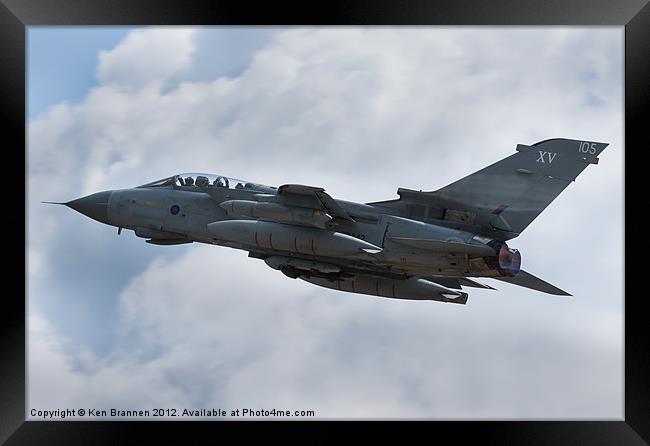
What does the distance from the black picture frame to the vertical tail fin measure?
190 centimetres

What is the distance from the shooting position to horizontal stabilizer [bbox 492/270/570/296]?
17.3 meters

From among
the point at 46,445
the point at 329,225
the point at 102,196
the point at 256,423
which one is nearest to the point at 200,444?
the point at 256,423

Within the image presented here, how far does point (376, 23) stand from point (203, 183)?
17.8 feet

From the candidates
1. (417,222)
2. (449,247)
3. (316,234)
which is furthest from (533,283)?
(316,234)

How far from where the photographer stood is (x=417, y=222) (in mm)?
16375

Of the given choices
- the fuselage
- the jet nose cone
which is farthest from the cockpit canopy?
the jet nose cone

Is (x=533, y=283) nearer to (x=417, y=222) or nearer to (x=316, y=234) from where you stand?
(x=417, y=222)

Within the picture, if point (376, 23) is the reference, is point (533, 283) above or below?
below

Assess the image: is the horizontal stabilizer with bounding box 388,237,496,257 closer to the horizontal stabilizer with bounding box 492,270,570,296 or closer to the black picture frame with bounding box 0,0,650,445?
the horizontal stabilizer with bounding box 492,270,570,296

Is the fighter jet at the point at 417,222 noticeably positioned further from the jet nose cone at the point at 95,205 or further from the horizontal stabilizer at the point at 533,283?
the jet nose cone at the point at 95,205

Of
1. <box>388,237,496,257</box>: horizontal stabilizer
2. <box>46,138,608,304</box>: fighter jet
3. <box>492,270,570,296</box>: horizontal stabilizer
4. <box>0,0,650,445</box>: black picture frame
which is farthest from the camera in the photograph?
<box>492,270,570,296</box>: horizontal stabilizer

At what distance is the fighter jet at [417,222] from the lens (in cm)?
1608

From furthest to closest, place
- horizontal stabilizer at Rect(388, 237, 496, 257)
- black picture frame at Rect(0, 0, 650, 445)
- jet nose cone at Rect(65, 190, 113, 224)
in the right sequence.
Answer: jet nose cone at Rect(65, 190, 113, 224) < horizontal stabilizer at Rect(388, 237, 496, 257) < black picture frame at Rect(0, 0, 650, 445)

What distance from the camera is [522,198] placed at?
53.6 ft
